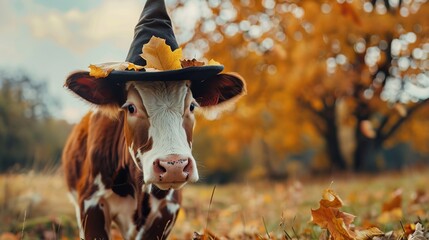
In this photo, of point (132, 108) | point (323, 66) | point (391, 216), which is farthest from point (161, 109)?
point (323, 66)

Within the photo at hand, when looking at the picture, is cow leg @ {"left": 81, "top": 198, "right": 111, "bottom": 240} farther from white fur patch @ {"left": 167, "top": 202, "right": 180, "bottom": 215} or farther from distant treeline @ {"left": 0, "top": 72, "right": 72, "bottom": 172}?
distant treeline @ {"left": 0, "top": 72, "right": 72, "bottom": 172}

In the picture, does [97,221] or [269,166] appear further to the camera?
[269,166]

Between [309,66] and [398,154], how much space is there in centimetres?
2161

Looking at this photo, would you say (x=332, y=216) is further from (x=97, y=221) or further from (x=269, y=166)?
(x=269, y=166)

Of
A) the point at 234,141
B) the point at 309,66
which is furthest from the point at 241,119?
the point at 309,66

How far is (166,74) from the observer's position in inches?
99.0

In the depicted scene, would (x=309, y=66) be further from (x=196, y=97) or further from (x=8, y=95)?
(x=8, y=95)

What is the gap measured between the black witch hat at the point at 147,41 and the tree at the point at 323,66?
4750 millimetres

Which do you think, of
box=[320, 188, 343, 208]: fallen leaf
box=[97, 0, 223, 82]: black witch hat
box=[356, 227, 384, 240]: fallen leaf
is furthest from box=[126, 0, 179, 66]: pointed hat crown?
box=[356, 227, 384, 240]: fallen leaf

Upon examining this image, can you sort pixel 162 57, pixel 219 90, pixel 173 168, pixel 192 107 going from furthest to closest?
pixel 219 90 → pixel 192 107 → pixel 162 57 → pixel 173 168

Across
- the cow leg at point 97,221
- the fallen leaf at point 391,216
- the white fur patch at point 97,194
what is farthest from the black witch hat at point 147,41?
the fallen leaf at point 391,216

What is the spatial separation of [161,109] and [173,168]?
38cm

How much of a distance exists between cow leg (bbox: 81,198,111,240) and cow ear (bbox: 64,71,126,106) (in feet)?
2.15

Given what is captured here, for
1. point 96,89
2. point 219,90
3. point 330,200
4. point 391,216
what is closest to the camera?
point 330,200
